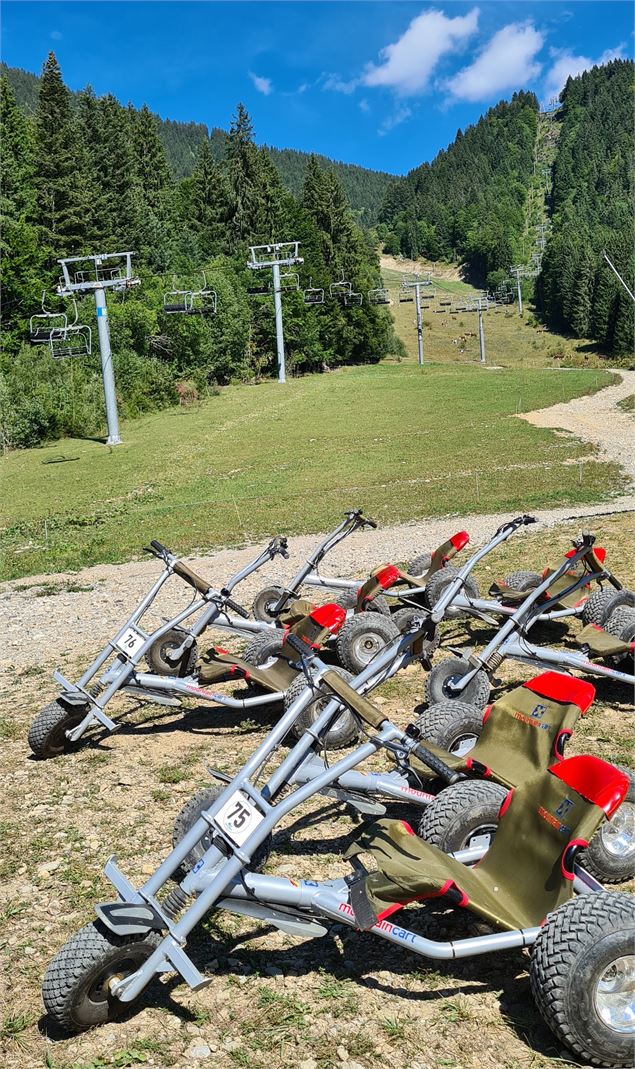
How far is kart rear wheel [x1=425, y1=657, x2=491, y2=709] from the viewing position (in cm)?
707

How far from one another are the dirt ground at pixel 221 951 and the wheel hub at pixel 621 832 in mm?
902

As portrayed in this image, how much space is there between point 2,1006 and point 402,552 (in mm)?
11071

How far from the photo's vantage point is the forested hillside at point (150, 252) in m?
51.3

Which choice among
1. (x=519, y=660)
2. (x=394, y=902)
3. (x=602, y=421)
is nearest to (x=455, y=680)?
(x=519, y=660)

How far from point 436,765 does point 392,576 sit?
154 inches

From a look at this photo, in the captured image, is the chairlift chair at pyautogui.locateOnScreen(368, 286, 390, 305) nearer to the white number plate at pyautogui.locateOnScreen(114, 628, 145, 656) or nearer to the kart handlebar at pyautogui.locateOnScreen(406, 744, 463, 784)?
the white number plate at pyautogui.locateOnScreen(114, 628, 145, 656)

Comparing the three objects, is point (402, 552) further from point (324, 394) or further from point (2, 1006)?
point (324, 394)

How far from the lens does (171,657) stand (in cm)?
794

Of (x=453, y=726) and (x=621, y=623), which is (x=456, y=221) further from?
(x=453, y=726)

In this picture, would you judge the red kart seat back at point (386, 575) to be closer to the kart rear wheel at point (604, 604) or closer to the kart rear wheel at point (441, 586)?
the kart rear wheel at point (441, 586)

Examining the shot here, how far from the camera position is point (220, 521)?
19.2 m

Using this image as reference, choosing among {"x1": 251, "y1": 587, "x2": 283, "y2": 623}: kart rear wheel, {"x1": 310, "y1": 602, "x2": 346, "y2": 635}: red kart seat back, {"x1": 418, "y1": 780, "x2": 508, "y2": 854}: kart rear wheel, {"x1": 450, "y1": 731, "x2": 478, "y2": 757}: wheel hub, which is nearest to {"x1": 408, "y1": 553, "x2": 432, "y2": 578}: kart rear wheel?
{"x1": 251, "y1": 587, "x2": 283, "y2": 623}: kart rear wheel

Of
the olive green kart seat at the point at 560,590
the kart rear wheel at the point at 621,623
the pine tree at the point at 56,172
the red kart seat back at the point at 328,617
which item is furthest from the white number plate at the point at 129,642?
the pine tree at the point at 56,172

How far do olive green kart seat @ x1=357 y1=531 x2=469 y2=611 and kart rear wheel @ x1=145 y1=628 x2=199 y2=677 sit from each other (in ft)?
5.75
